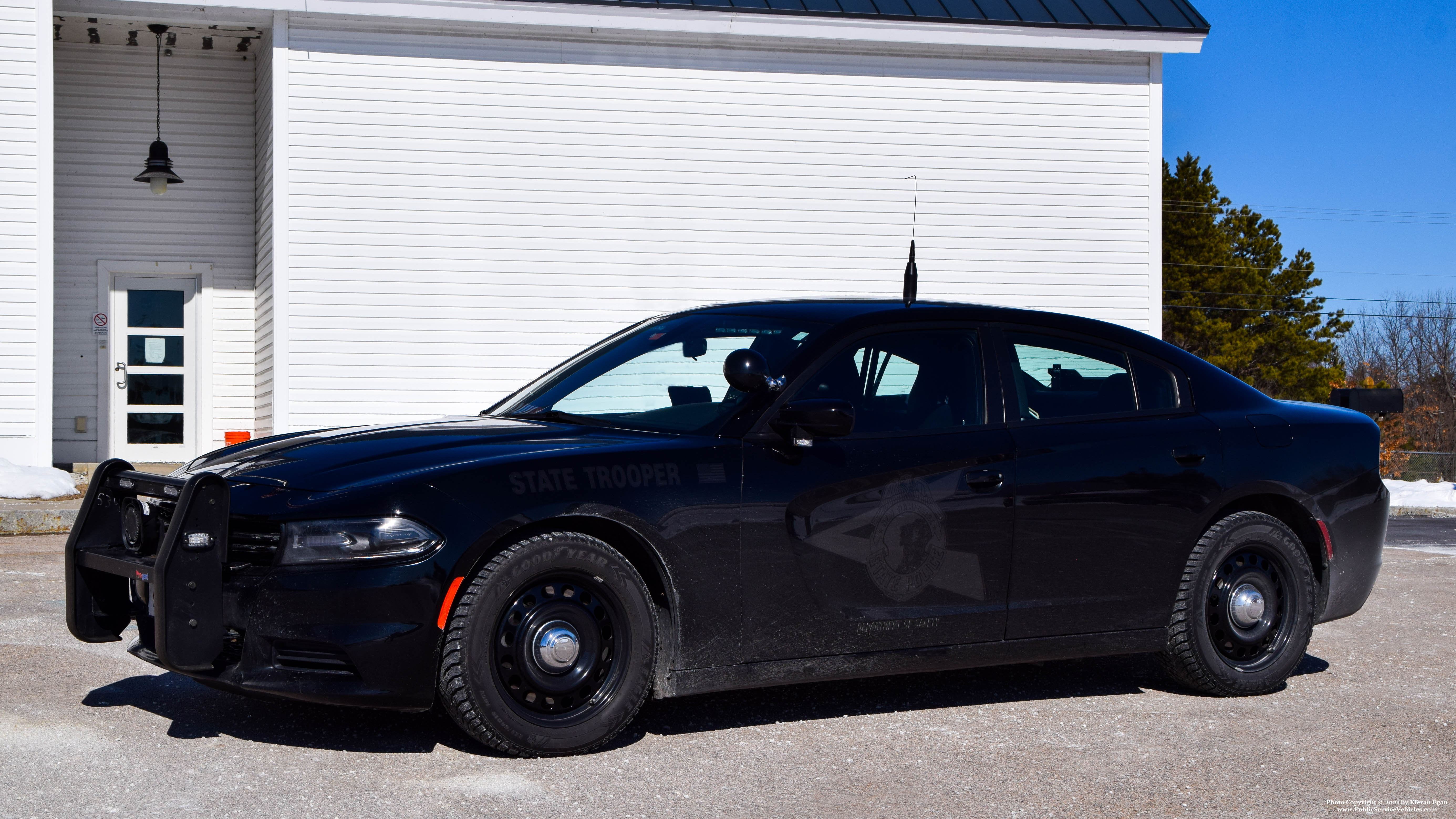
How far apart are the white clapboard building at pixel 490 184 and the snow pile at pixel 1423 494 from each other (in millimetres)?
5580

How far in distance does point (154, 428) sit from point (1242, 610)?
13.3m

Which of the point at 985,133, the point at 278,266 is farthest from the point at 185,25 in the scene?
the point at 985,133

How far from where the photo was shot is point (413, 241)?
1420cm

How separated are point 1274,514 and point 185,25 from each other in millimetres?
12814

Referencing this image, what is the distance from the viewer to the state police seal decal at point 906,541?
4426mm

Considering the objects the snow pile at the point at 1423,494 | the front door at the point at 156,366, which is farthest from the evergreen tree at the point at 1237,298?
the front door at the point at 156,366

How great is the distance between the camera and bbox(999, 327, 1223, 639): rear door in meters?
4.73

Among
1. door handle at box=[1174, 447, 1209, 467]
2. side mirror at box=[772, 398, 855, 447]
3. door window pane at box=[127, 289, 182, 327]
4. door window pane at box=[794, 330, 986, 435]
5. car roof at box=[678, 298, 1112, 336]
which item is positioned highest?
door window pane at box=[127, 289, 182, 327]

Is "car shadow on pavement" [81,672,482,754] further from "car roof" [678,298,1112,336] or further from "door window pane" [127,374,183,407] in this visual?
"door window pane" [127,374,183,407]

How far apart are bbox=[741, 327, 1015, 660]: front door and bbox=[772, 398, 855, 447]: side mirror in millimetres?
62

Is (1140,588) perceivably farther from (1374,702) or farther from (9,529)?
(9,529)

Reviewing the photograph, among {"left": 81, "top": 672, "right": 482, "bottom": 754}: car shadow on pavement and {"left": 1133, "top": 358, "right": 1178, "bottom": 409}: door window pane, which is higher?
{"left": 1133, "top": 358, "right": 1178, "bottom": 409}: door window pane

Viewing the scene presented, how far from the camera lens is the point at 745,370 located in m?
4.32

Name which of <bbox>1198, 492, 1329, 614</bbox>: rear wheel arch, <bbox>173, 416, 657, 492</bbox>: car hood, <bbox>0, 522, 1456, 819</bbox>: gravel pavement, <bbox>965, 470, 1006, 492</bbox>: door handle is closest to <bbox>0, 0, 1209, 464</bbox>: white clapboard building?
<bbox>0, 522, 1456, 819</bbox>: gravel pavement
